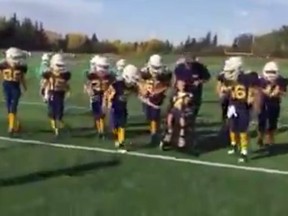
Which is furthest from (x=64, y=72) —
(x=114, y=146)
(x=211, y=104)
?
(x=211, y=104)

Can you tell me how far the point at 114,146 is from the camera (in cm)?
1852

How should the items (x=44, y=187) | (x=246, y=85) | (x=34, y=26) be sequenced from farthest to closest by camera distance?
(x=34, y=26) → (x=246, y=85) → (x=44, y=187)

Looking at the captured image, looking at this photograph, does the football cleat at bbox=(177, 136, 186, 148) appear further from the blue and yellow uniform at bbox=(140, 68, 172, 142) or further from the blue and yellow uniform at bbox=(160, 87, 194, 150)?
the blue and yellow uniform at bbox=(140, 68, 172, 142)

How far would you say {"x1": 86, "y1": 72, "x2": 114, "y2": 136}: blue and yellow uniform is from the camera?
63.3 feet

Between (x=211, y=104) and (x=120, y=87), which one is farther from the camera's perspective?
(x=211, y=104)

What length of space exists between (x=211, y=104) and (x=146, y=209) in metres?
19.4

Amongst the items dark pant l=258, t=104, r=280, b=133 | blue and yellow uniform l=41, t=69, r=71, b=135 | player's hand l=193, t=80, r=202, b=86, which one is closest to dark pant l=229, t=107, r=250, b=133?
dark pant l=258, t=104, r=280, b=133

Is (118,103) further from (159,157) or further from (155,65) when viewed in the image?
(155,65)

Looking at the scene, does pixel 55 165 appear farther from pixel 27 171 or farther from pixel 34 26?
pixel 34 26

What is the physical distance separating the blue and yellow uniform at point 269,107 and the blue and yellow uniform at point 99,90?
120 inches

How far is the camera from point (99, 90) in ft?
63.9

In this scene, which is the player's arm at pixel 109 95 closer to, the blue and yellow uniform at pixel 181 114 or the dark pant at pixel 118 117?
the dark pant at pixel 118 117

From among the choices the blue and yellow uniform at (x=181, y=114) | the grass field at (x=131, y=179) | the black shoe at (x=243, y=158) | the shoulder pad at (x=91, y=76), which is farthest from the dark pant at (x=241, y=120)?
the shoulder pad at (x=91, y=76)

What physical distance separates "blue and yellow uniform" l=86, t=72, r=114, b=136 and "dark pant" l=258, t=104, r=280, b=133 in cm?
306
